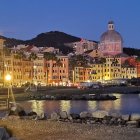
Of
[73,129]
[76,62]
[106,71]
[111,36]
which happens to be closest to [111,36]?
[111,36]

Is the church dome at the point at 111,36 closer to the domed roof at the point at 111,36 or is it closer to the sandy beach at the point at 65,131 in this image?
the domed roof at the point at 111,36

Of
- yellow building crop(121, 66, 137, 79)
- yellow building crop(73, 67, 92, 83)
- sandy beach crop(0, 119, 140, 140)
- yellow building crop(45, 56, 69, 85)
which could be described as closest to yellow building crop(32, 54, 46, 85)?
yellow building crop(45, 56, 69, 85)

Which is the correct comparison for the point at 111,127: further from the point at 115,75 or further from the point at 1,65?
the point at 115,75

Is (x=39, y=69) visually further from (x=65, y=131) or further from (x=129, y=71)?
(x=65, y=131)

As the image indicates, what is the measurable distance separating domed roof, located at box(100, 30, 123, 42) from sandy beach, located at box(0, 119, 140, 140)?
173 m

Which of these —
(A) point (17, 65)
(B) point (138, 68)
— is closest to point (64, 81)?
(A) point (17, 65)

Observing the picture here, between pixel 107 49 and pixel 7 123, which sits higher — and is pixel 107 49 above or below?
above

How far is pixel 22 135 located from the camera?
21.1 metres

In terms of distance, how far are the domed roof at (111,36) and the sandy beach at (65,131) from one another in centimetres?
17253

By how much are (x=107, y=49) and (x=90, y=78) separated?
29.6 meters

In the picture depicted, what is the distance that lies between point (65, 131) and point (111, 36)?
175 meters

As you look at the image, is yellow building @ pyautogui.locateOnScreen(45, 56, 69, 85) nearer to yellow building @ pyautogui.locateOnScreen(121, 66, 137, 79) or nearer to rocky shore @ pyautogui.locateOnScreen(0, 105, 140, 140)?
yellow building @ pyautogui.locateOnScreen(121, 66, 137, 79)

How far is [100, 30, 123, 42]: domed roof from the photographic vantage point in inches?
7657

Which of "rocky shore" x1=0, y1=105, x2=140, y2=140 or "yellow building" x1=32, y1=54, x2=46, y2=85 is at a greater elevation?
"yellow building" x1=32, y1=54, x2=46, y2=85
